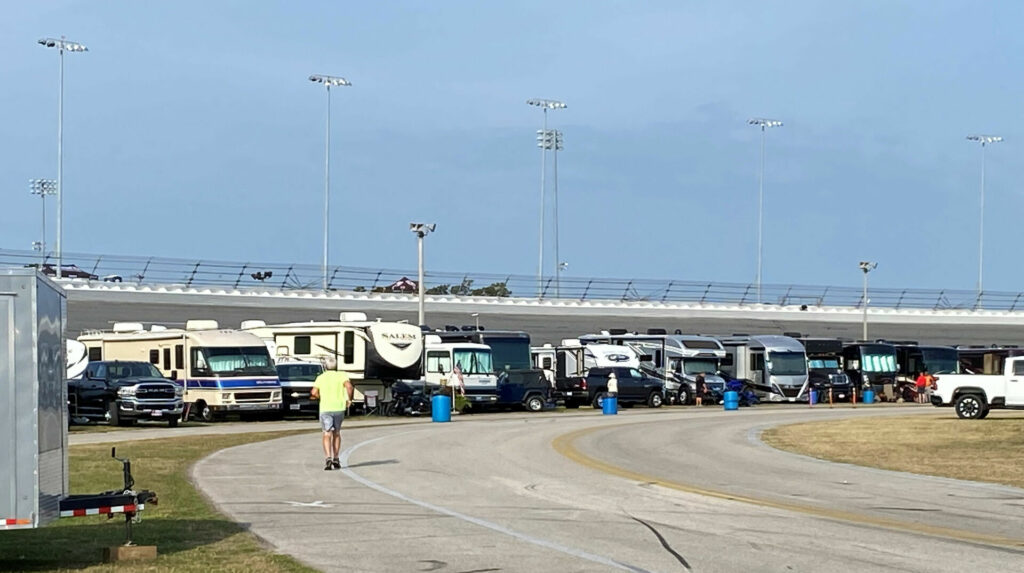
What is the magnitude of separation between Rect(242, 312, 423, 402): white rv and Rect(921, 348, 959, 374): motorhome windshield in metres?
30.5

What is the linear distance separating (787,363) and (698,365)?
4.94 m

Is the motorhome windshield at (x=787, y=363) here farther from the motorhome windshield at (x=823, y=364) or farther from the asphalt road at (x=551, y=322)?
the asphalt road at (x=551, y=322)

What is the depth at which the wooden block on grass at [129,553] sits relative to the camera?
1289 cm

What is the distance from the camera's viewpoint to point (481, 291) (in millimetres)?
116188

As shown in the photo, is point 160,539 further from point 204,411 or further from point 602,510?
point 204,411

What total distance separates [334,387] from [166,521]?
7559 millimetres

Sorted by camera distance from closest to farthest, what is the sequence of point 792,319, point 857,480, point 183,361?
point 857,480 < point 183,361 < point 792,319

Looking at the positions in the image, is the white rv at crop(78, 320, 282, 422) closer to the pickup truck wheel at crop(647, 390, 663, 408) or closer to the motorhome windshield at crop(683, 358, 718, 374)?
the pickup truck wheel at crop(647, 390, 663, 408)

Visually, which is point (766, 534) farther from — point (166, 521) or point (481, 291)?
point (481, 291)

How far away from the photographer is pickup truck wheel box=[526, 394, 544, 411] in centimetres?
5375

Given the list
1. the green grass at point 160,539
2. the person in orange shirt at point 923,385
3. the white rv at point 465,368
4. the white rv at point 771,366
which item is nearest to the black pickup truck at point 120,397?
the white rv at point 465,368

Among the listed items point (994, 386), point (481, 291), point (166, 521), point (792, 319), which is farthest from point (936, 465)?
point (481, 291)

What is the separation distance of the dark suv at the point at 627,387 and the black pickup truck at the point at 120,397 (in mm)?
20808

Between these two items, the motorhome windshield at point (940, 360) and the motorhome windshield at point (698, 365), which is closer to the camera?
the motorhome windshield at point (698, 365)
